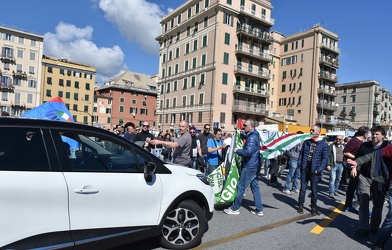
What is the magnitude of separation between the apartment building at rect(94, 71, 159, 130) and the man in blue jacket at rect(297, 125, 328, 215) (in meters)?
68.7

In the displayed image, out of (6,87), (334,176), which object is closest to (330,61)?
(334,176)

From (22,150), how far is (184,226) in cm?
228

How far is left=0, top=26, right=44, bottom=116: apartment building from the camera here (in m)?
61.2

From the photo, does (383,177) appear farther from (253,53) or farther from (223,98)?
(253,53)

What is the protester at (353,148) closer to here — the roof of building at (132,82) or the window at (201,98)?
the window at (201,98)

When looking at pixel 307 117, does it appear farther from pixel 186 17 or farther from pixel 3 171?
pixel 3 171

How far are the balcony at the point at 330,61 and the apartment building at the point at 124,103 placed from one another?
40.0 m

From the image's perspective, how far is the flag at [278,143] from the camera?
8.95 metres

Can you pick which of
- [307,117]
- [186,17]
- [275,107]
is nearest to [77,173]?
[186,17]

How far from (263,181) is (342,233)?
5894mm

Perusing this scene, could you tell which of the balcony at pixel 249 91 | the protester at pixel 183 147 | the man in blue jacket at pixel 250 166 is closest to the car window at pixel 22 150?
the protester at pixel 183 147

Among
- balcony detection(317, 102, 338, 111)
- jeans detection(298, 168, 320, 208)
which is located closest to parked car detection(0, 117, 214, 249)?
jeans detection(298, 168, 320, 208)

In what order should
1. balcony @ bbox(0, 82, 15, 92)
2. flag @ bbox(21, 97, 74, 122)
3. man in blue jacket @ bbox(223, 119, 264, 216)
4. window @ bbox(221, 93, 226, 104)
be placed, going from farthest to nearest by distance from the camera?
balcony @ bbox(0, 82, 15, 92) < window @ bbox(221, 93, 226, 104) < flag @ bbox(21, 97, 74, 122) < man in blue jacket @ bbox(223, 119, 264, 216)

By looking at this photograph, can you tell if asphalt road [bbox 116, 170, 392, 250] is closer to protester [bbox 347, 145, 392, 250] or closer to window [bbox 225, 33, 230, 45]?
protester [bbox 347, 145, 392, 250]
